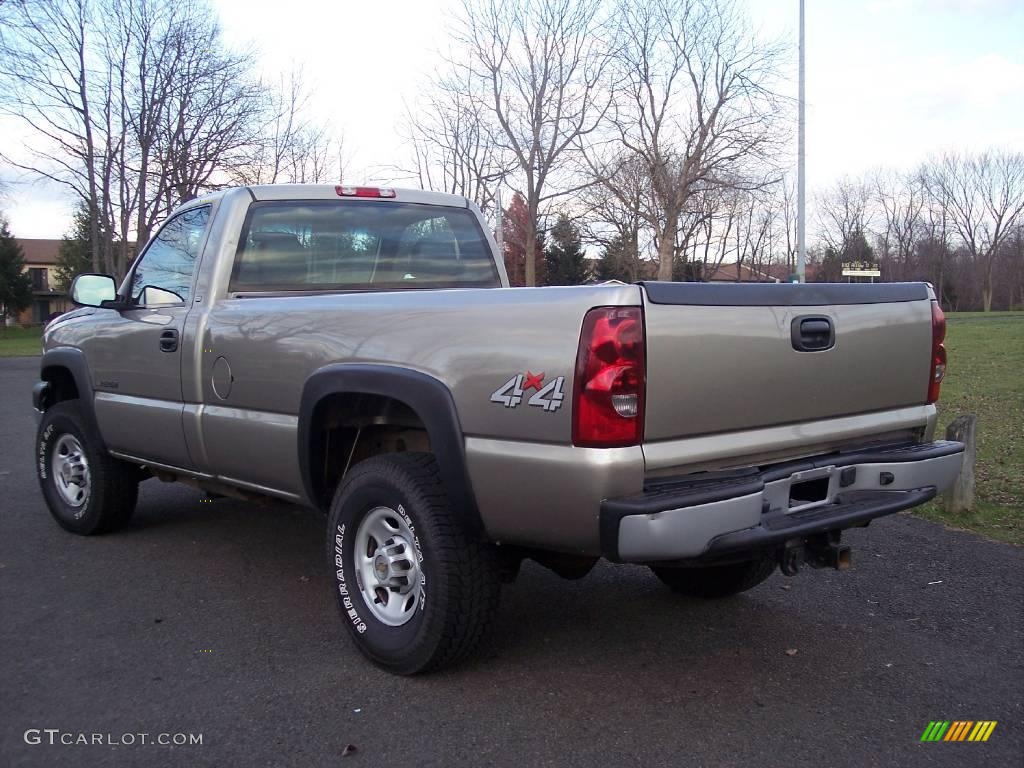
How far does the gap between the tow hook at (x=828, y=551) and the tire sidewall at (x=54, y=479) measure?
4.18 m

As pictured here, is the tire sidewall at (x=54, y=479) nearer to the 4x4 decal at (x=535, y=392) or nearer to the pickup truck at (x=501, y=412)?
the pickup truck at (x=501, y=412)

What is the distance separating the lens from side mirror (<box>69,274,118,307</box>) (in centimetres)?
524

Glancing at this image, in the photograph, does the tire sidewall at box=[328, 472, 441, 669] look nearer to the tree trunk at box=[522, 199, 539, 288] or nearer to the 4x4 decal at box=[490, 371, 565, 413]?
the 4x4 decal at box=[490, 371, 565, 413]

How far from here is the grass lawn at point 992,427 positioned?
19.6 feet

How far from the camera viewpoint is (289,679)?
3504mm

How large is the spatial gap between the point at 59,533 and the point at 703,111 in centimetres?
3482

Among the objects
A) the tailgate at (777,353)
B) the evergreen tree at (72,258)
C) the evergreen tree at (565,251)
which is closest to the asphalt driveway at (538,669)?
the tailgate at (777,353)

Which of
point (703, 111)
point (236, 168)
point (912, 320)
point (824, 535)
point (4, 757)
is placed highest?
point (703, 111)

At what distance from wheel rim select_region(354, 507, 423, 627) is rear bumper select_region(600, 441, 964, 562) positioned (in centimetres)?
98

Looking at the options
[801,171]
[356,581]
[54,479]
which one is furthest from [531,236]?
[356,581]

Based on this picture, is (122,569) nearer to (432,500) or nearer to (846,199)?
(432,500)

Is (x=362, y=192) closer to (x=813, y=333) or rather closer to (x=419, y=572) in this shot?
(x=419, y=572)

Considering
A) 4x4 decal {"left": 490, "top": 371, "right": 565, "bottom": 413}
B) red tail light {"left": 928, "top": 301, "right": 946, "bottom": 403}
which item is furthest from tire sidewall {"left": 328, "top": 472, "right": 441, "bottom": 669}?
red tail light {"left": 928, "top": 301, "right": 946, "bottom": 403}

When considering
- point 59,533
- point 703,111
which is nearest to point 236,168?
point 703,111
